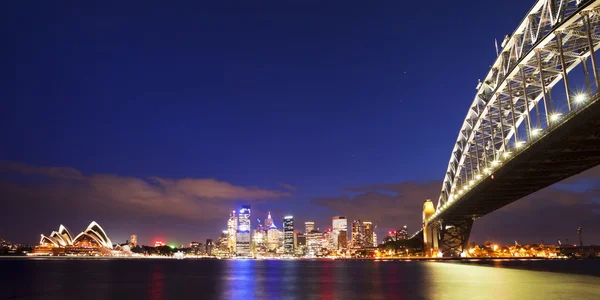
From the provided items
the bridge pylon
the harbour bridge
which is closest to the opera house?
the bridge pylon

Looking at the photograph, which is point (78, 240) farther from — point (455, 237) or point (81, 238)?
point (455, 237)

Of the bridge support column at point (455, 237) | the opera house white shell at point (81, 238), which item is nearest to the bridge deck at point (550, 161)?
the bridge support column at point (455, 237)

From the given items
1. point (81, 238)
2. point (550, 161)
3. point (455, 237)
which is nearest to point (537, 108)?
point (550, 161)

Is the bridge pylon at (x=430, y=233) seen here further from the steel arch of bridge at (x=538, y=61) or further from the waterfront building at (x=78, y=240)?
the waterfront building at (x=78, y=240)

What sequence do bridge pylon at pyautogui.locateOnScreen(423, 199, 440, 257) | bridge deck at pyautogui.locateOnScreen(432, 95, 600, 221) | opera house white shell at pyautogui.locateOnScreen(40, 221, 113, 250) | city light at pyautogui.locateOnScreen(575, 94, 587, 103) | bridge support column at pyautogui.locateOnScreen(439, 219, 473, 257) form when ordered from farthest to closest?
opera house white shell at pyautogui.locateOnScreen(40, 221, 113, 250), bridge pylon at pyautogui.locateOnScreen(423, 199, 440, 257), bridge support column at pyautogui.locateOnScreen(439, 219, 473, 257), city light at pyautogui.locateOnScreen(575, 94, 587, 103), bridge deck at pyautogui.locateOnScreen(432, 95, 600, 221)

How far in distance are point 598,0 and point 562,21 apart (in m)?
3.55

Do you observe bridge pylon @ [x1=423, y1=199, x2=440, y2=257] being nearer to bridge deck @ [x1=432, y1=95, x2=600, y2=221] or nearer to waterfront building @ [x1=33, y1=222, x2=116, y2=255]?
bridge deck @ [x1=432, y1=95, x2=600, y2=221]

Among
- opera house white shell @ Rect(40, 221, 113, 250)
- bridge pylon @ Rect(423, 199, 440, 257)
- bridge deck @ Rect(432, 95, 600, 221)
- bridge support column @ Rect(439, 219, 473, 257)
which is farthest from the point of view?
opera house white shell @ Rect(40, 221, 113, 250)

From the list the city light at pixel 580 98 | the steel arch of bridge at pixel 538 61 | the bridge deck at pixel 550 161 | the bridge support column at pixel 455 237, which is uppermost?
the steel arch of bridge at pixel 538 61

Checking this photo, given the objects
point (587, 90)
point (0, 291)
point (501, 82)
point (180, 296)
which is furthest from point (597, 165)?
point (0, 291)

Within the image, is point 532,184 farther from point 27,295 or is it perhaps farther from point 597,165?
point 27,295

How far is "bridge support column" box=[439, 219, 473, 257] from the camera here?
107 metres

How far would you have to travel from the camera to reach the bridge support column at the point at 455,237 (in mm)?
107062

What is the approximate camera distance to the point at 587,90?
28719mm
